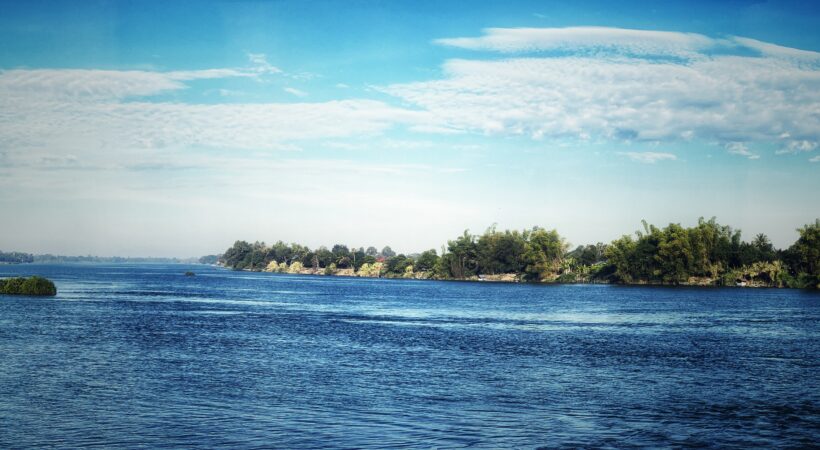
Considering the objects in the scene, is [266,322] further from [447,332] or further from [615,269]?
[615,269]

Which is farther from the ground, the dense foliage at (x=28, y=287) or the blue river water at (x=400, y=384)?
the dense foliage at (x=28, y=287)

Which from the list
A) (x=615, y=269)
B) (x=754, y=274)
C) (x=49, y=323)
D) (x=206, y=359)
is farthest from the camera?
(x=615, y=269)

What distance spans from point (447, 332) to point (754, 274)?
131778mm

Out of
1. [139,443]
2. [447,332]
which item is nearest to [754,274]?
[447,332]

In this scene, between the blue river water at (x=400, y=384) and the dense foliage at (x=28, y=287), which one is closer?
the blue river water at (x=400, y=384)

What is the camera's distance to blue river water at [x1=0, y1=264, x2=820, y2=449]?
81.4ft

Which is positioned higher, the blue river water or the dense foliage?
the dense foliage

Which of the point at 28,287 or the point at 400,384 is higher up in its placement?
the point at 28,287

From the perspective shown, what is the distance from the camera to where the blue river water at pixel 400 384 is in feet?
81.4

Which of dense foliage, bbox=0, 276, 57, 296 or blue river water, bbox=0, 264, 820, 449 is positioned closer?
blue river water, bbox=0, 264, 820, 449

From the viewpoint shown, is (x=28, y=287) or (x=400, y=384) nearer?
(x=400, y=384)

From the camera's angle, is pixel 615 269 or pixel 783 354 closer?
pixel 783 354

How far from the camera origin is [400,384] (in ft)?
113

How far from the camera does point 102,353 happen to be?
43.2 metres
